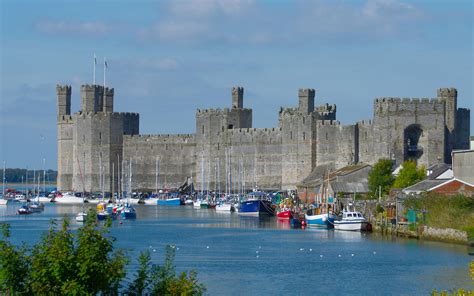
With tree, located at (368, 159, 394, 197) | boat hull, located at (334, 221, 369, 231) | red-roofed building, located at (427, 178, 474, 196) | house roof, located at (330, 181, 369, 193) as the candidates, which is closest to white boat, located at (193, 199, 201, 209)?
house roof, located at (330, 181, 369, 193)

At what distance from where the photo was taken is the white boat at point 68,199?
78.7 metres

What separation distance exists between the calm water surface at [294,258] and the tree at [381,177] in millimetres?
4627

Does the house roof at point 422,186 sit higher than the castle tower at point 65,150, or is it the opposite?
the castle tower at point 65,150

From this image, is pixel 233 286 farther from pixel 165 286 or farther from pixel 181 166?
pixel 181 166

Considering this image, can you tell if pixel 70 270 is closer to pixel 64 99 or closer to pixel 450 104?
pixel 450 104

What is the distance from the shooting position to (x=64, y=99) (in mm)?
85125

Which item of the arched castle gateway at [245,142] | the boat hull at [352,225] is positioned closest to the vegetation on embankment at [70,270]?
the boat hull at [352,225]

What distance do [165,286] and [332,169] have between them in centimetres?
4957

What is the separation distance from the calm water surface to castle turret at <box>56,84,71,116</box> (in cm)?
3071

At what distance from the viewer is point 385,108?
203ft

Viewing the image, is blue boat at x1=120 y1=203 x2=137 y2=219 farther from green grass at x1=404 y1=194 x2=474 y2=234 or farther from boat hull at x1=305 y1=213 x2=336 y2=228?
green grass at x1=404 y1=194 x2=474 y2=234

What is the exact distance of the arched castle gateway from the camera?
6172 centimetres

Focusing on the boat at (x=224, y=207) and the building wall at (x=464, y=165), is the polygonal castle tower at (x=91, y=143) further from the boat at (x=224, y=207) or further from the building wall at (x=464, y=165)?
the building wall at (x=464, y=165)

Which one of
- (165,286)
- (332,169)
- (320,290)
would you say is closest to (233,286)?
(320,290)
